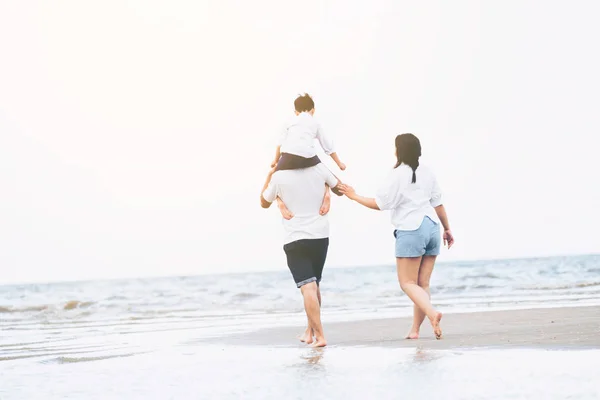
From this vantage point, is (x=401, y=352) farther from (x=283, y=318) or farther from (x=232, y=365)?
(x=283, y=318)

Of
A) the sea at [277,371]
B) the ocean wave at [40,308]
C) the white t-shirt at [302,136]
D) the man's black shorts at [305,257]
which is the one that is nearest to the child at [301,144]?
the white t-shirt at [302,136]

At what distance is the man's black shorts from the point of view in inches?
264

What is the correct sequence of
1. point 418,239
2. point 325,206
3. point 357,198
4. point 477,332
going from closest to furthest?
point 418,239 < point 357,198 < point 325,206 < point 477,332

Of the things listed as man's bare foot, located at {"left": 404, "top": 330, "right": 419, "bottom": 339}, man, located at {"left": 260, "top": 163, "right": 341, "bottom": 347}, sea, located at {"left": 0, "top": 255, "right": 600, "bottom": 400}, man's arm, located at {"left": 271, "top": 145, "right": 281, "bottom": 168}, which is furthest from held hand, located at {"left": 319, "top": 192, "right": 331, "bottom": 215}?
man's bare foot, located at {"left": 404, "top": 330, "right": 419, "bottom": 339}

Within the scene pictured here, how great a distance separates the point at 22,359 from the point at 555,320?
15.7 feet


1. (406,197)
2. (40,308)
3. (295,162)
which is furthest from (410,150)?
(40,308)

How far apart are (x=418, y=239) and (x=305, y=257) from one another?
2.90 ft

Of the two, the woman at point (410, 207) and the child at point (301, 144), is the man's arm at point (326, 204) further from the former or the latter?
the woman at point (410, 207)

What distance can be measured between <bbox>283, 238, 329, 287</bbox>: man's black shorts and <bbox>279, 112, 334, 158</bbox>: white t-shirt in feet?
2.24

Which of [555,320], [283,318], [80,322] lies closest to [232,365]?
[555,320]

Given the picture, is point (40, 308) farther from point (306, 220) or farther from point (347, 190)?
point (347, 190)

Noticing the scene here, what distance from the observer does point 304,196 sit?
265 inches

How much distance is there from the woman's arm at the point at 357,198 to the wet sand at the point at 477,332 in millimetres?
1059

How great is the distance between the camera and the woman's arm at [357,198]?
6.62 meters
